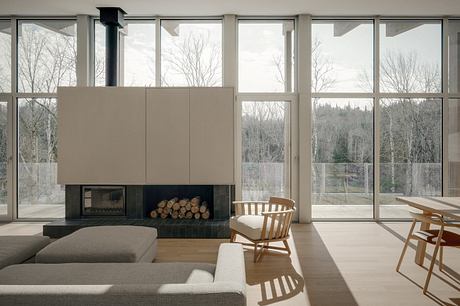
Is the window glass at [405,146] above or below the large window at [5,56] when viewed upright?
below

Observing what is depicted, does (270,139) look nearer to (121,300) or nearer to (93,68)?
(93,68)

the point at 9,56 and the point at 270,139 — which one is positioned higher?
the point at 9,56

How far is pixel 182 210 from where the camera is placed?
5.35 meters

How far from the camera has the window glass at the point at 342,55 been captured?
591cm

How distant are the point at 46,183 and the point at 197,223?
284 centimetres

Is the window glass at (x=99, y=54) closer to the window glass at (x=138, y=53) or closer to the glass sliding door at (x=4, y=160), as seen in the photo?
the window glass at (x=138, y=53)

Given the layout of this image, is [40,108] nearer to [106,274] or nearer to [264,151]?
[264,151]

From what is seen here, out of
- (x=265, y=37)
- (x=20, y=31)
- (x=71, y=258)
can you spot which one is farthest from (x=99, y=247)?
(x=20, y=31)

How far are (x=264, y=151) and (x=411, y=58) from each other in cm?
291

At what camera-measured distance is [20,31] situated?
19.5ft

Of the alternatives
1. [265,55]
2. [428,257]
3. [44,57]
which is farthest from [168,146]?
[428,257]

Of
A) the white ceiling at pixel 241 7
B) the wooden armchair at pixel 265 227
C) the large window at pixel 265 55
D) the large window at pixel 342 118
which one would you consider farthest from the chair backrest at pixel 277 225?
the white ceiling at pixel 241 7

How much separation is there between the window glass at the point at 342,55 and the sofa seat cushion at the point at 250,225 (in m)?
2.77

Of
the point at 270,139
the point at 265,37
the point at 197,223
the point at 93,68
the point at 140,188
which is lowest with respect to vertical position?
the point at 197,223
